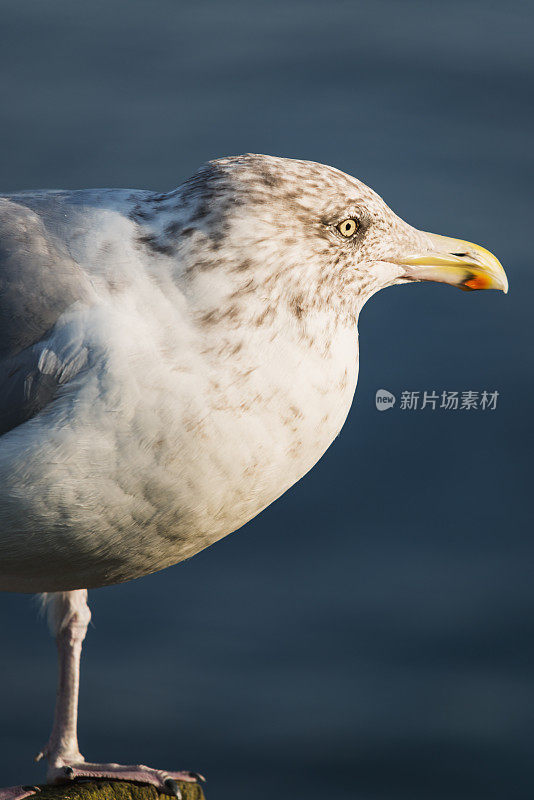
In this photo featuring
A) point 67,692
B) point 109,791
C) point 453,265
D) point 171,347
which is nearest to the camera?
point 171,347

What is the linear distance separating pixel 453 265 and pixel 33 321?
66cm

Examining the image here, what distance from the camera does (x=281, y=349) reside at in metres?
1.60

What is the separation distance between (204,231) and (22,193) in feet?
1.27

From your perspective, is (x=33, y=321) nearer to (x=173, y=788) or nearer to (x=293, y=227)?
A: (x=293, y=227)

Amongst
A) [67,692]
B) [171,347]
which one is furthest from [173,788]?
[171,347]

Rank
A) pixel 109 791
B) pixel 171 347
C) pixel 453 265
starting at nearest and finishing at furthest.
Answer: pixel 171 347 < pixel 453 265 < pixel 109 791

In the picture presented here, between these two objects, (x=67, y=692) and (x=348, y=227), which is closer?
(x=348, y=227)

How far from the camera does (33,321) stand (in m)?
1.58

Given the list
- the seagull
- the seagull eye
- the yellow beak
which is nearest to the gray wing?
the seagull

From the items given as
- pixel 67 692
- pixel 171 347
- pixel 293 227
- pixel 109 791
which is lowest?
pixel 109 791

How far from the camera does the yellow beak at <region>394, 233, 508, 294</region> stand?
70.7 inches

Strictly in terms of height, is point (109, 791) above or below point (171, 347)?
below

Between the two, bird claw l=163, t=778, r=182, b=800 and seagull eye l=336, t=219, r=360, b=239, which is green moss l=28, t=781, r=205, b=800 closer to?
bird claw l=163, t=778, r=182, b=800

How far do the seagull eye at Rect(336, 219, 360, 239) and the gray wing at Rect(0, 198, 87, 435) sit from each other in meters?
→ 0.37
